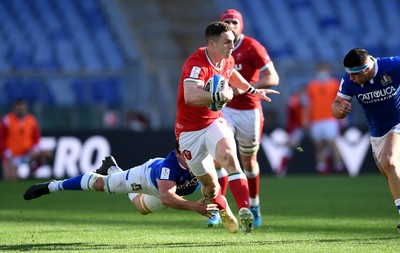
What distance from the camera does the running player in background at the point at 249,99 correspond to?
11.9 m

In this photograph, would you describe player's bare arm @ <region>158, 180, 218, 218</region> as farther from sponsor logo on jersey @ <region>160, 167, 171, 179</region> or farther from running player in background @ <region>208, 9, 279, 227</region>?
running player in background @ <region>208, 9, 279, 227</region>

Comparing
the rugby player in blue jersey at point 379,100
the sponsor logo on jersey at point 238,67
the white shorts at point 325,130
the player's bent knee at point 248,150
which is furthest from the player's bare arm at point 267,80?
the white shorts at point 325,130

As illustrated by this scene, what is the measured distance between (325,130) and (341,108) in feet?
40.8

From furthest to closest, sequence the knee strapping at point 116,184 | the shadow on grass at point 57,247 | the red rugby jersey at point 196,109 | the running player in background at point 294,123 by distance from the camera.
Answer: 1. the running player in background at point 294,123
2. the knee strapping at point 116,184
3. the red rugby jersey at point 196,109
4. the shadow on grass at point 57,247

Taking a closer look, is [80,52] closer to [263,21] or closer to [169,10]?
[169,10]

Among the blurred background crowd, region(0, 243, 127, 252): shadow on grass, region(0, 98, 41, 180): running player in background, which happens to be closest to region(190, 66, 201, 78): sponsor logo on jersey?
region(0, 243, 127, 252): shadow on grass

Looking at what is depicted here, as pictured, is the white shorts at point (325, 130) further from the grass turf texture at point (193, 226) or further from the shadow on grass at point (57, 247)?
the shadow on grass at point (57, 247)

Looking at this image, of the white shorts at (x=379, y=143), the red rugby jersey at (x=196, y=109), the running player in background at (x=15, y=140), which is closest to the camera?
the red rugby jersey at (x=196, y=109)

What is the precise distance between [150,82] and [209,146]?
15.0 metres

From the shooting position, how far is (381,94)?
10164 mm

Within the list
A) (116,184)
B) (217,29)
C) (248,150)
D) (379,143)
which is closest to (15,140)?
(248,150)

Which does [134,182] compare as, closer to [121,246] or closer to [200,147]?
[200,147]

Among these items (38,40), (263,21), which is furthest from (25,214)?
(263,21)

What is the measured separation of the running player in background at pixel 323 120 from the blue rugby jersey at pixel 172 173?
41.2 feet
